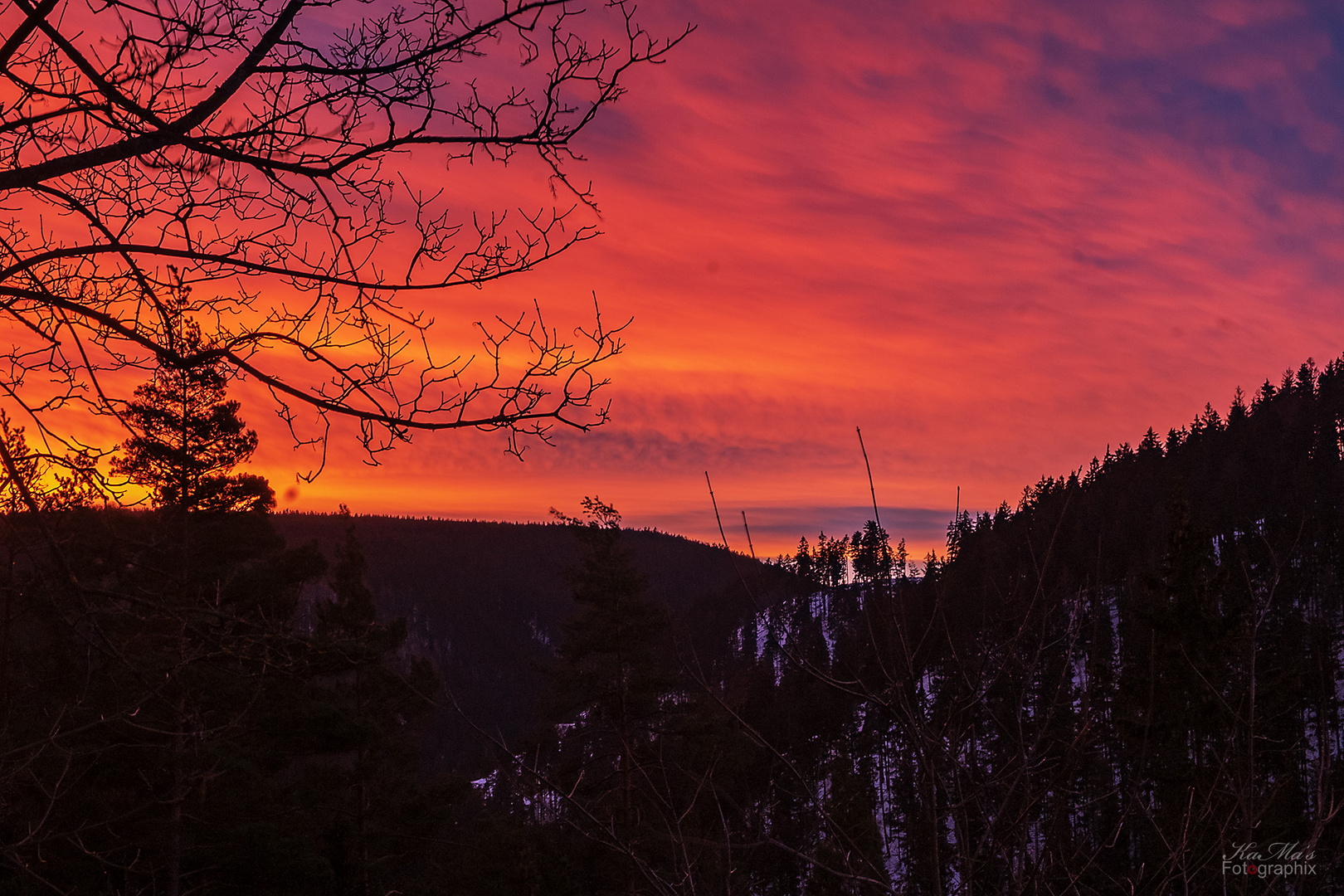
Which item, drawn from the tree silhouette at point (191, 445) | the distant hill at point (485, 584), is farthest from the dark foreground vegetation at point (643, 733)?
the distant hill at point (485, 584)

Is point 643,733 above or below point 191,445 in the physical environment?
below

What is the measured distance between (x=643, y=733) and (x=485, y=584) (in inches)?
5710

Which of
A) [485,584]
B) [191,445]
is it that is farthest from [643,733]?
[485,584]

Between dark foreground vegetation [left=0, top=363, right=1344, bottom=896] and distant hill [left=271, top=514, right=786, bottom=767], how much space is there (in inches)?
3384

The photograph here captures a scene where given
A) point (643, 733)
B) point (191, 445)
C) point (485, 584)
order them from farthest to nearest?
point (485, 584), point (643, 733), point (191, 445)

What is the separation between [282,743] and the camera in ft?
47.1

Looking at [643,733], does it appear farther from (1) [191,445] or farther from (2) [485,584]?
(2) [485,584]

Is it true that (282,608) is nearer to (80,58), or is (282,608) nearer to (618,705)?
(618,705)

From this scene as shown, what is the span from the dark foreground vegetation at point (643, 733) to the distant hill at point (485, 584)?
85.9 meters

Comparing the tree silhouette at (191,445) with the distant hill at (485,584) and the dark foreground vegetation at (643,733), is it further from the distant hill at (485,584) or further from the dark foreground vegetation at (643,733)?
the distant hill at (485,584)

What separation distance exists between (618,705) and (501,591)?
145 m

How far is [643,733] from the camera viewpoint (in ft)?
59.1

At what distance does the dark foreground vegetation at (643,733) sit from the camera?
321cm

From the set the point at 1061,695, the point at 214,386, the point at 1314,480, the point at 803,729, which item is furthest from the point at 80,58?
the point at 1314,480
